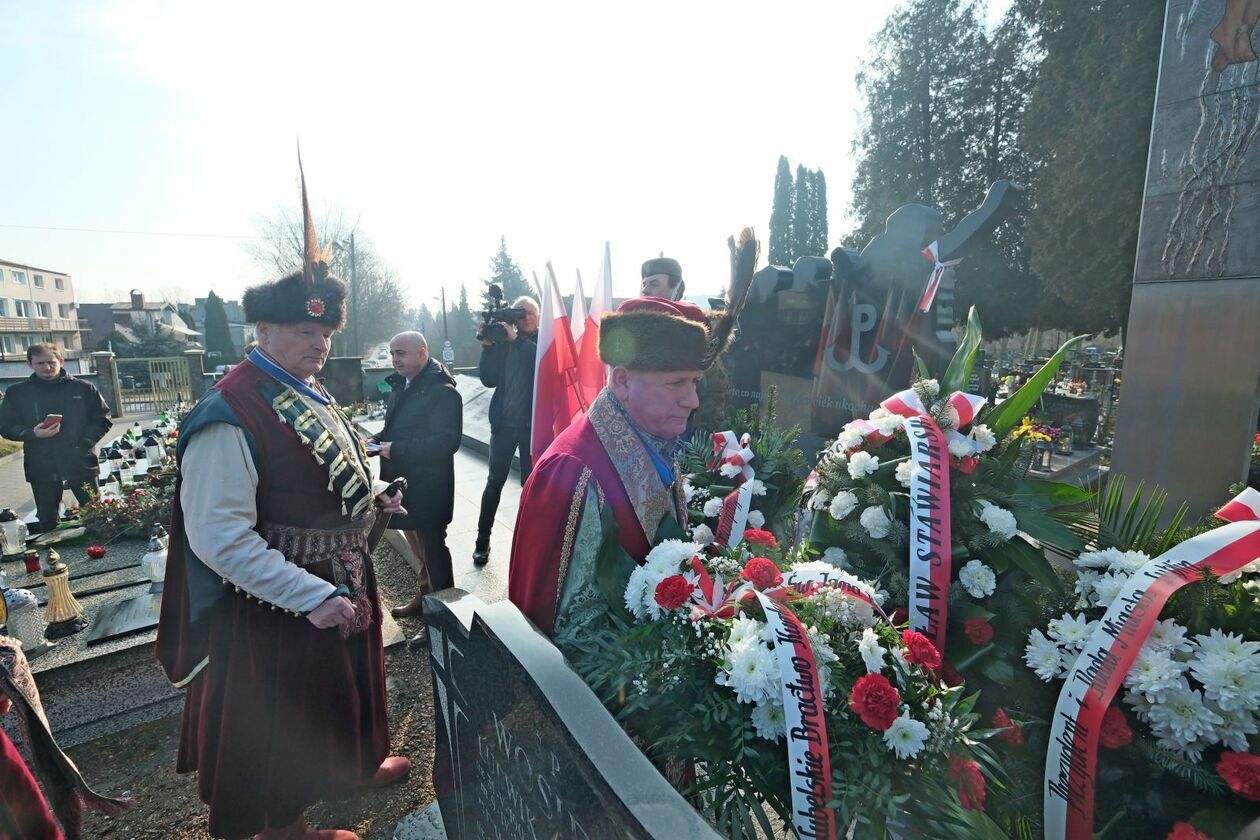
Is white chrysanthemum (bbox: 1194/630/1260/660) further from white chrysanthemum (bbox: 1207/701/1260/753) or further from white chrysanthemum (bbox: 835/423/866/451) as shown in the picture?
white chrysanthemum (bbox: 835/423/866/451)

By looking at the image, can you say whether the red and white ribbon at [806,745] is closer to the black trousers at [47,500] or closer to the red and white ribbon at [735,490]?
the red and white ribbon at [735,490]

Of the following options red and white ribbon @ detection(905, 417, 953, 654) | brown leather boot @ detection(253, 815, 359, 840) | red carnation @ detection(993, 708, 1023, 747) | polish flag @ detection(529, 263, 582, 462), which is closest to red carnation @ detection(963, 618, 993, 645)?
red and white ribbon @ detection(905, 417, 953, 654)

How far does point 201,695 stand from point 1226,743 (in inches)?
120

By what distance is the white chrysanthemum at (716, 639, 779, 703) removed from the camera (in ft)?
4.23

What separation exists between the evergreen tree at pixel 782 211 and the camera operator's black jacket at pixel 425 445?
38.1 meters

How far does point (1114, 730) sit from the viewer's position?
1.42 meters

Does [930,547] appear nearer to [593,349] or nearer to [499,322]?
[593,349]

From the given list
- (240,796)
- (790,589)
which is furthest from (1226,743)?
Answer: (240,796)

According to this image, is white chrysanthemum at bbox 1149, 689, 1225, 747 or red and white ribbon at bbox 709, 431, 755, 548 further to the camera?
red and white ribbon at bbox 709, 431, 755, 548

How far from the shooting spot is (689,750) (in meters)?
1.39

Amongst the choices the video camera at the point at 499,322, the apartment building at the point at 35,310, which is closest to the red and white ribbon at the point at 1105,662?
the video camera at the point at 499,322

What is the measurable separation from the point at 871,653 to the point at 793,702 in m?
0.21

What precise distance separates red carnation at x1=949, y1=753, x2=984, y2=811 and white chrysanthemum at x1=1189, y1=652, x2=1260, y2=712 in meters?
0.56

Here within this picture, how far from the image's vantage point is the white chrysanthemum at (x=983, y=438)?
70.2 inches
